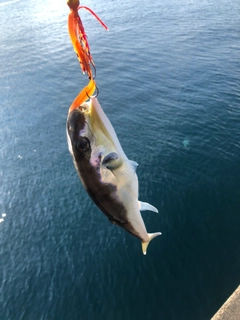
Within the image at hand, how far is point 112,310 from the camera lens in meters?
16.8

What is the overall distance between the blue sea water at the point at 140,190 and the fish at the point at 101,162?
46.5 feet

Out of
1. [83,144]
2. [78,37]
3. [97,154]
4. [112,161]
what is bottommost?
[112,161]

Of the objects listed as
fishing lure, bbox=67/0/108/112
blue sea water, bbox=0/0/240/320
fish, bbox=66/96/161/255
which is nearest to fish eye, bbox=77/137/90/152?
fish, bbox=66/96/161/255

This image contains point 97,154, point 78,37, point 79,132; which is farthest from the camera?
point 78,37

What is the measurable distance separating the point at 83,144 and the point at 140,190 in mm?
19294

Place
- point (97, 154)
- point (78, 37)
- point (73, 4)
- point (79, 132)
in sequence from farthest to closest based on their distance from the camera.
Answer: point (78, 37) → point (73, 4) → point (97, 154) → point (79, 132)

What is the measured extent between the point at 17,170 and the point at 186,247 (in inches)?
659

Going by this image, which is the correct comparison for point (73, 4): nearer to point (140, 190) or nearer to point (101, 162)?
point (101, 162)

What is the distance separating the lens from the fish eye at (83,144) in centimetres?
441

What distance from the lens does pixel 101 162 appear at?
4613 millimetres

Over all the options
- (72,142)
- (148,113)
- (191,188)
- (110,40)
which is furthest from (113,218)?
(110,40)

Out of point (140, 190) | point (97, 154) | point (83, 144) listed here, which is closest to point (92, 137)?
point (83, 144)

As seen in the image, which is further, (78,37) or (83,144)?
(78,37)

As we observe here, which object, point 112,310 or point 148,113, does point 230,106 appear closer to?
point 148,113
